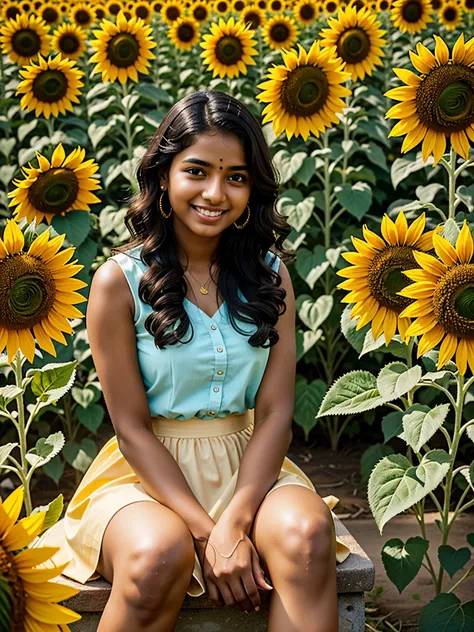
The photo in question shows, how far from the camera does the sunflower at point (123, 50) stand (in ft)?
13.3

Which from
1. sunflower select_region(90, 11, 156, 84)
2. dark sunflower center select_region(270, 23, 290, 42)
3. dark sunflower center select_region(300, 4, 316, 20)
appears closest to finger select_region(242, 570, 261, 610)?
sunflower select_region(90, 11, 156, 84)

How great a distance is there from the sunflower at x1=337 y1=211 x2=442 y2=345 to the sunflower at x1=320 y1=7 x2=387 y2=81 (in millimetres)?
1643

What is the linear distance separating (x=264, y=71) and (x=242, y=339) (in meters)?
3.23

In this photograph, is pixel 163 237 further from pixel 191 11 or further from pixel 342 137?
pixel 191 11

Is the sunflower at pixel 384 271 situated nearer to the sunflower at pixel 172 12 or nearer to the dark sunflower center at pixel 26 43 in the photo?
the dark sunflower center at pixel 26 43

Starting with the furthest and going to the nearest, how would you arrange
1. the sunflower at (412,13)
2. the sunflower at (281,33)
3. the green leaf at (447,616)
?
the sunflower at (281,33), the sunflower at (412,13), the green leaf at (447,616)

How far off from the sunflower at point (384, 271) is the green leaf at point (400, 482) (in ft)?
1.02

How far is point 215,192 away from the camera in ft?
7.25

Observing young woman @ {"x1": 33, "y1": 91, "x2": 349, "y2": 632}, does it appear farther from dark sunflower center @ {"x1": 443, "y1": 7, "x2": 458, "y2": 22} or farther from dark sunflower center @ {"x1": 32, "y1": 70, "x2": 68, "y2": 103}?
dark sunflower center @ {"x1": 443, "y1": 7, "x2": 458, "y2": 22}

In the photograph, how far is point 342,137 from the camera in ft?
15.6

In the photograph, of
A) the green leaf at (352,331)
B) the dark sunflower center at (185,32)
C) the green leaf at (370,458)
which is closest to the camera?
the green leaf at (352,331)

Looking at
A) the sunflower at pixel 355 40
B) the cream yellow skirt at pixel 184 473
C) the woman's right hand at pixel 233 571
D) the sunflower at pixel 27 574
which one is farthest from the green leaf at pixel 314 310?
the sunflower at pixel 27 574

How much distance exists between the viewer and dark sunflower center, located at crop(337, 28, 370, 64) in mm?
3842

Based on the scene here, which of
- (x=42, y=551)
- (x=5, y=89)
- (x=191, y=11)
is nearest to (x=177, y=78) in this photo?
(x=191, y=11)
